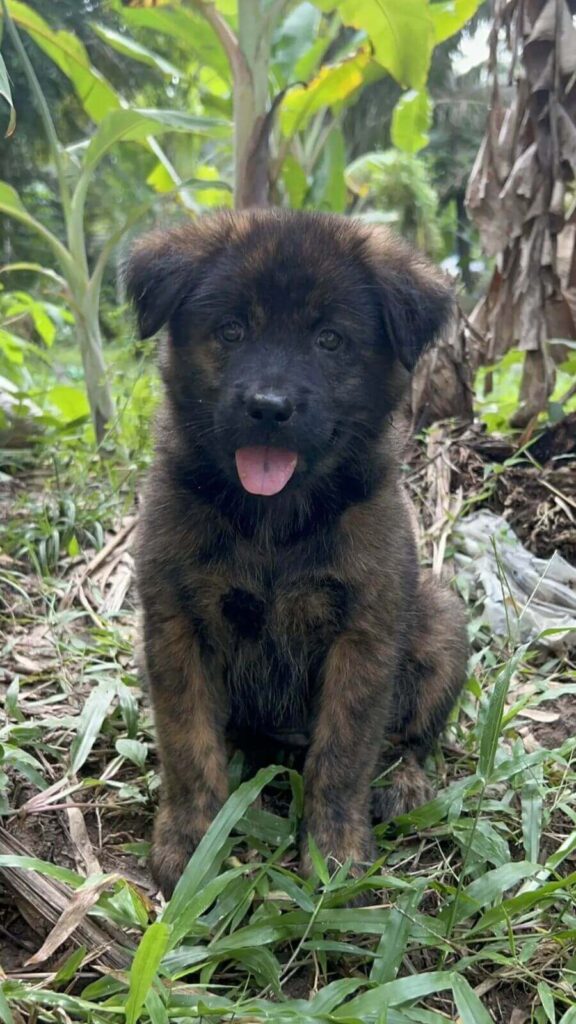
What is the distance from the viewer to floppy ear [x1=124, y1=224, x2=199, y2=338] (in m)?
2.36

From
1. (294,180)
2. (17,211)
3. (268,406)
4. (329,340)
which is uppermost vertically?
(294,180)

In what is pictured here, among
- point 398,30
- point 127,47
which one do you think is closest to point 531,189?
point 398,30

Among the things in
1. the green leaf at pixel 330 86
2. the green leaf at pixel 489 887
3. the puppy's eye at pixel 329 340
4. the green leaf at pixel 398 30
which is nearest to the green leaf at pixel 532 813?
the green leaf at pixel 489 887

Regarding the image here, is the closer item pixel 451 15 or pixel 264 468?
pixel 264 468

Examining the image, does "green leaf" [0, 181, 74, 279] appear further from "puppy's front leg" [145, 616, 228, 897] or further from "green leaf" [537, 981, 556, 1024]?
"green leaf" [537, 981, 556, 1024]

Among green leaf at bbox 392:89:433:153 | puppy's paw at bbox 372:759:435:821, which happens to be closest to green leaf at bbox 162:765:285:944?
puppy's paw at bbox 372:759:435:821

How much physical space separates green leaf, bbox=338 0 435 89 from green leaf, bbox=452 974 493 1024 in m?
3.90

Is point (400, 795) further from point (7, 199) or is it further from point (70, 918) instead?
point (7, 199)

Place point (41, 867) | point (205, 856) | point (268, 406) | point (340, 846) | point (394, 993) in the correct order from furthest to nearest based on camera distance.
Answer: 1. point (340, 846)
2. point (268, 406)
3. point (205, 856)
4. point (41, 867)
5. point (394, 993)

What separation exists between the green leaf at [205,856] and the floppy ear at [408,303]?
42.1 inches

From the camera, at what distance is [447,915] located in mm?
2006

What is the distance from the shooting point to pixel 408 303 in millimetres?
2393

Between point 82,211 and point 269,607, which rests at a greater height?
point 82,211

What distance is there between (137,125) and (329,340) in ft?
8.42
